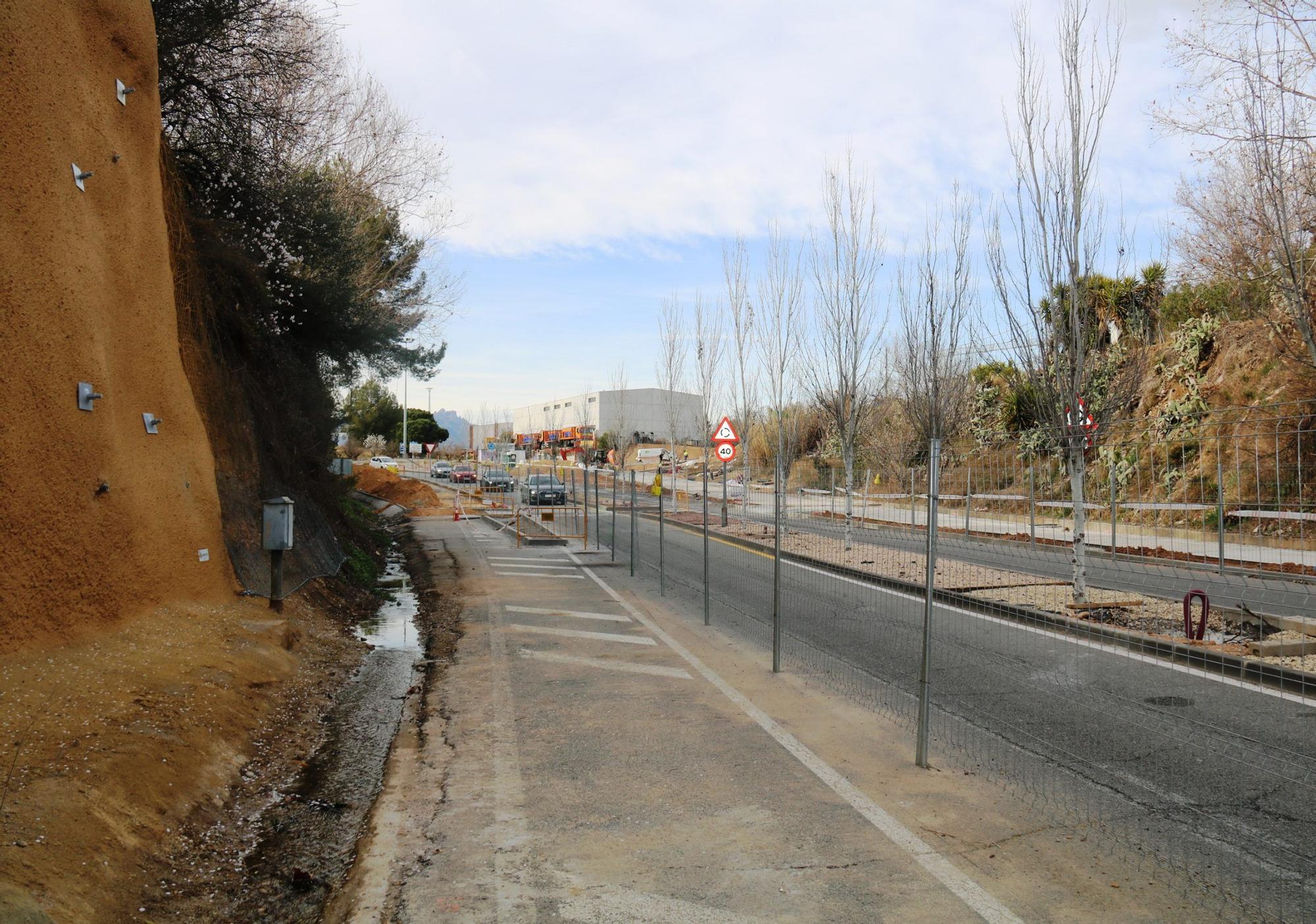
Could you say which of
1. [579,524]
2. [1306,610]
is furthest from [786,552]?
[579,524]

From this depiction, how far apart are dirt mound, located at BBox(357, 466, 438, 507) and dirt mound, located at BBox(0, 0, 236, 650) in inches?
1058

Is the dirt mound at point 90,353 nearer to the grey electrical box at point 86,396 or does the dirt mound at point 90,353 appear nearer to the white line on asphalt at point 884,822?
the grey electrical box at point 86,396

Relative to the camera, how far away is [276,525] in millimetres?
9180

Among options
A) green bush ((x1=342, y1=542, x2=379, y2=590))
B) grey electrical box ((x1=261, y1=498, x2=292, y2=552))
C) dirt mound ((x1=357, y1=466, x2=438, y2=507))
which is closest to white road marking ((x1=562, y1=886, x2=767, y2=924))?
grey electrical box ((x1=261, y1=498, x2=292, y2=552))

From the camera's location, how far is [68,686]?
5.52 meters

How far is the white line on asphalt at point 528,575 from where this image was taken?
1552 centimetres

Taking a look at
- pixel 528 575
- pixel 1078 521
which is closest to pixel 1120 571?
pixel 1078 521

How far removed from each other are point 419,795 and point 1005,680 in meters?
5.22

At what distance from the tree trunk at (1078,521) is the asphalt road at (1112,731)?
A: 38 centimetres

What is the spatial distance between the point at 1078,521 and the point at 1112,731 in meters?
3.21

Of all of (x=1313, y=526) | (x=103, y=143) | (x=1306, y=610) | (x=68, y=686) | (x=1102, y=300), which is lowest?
(x=68, y=686)

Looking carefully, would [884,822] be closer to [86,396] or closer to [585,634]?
[585,634]

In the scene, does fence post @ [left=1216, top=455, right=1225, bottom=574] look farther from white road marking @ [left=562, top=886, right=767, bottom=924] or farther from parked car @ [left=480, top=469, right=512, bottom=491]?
parked car @ [left=480, top=469, right=512, bottom=491]

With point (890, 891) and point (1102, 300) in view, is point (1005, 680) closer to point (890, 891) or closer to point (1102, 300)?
point (890, 891)
